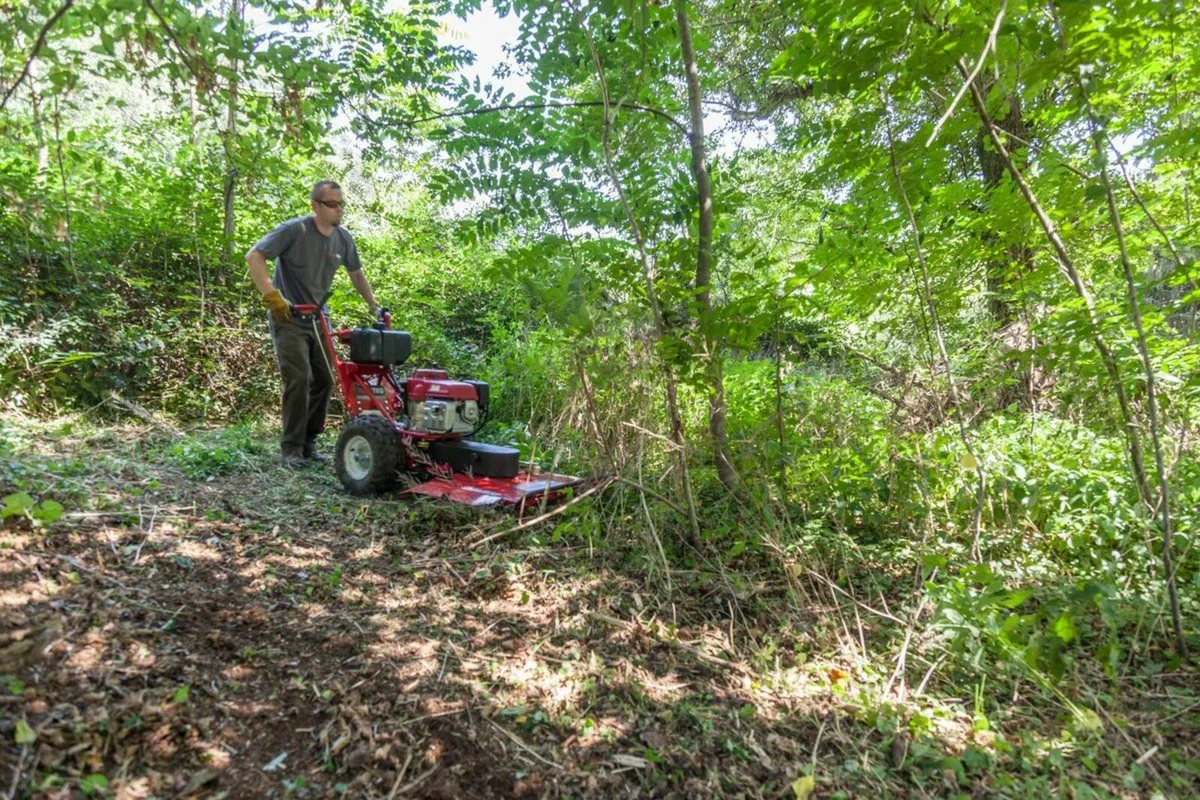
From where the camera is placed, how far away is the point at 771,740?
218 centimetres

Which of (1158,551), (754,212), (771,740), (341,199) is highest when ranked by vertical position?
(754,212)

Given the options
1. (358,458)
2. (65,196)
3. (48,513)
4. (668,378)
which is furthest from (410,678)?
(65,196)

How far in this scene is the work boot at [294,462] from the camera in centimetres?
473

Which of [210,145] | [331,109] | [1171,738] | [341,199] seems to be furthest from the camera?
[210,145]

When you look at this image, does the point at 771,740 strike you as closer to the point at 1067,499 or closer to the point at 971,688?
the point at 971,688

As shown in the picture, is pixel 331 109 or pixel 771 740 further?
pixel 331 109

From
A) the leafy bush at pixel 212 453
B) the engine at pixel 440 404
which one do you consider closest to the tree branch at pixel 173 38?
the engine at pixel 440 404

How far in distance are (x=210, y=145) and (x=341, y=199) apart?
2316mm

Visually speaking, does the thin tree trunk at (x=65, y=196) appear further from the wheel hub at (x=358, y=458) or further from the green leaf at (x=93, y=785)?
the green leaf at (x=93, y=785)

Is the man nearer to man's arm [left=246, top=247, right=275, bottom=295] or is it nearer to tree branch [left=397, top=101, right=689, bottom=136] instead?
man's arm [left=246, top=247, right=275, bottom=295]

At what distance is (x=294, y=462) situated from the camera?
15.6 ft

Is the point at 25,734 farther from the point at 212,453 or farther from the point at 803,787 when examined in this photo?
the point at 212,453

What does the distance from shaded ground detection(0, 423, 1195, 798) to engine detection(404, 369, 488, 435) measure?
968 millimetres

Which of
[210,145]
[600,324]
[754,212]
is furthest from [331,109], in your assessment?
[754,212]
